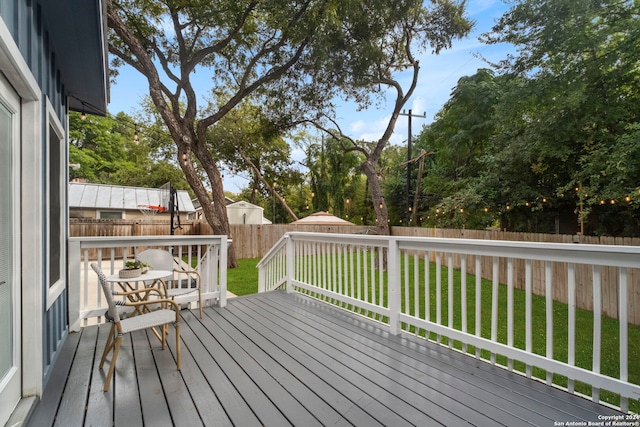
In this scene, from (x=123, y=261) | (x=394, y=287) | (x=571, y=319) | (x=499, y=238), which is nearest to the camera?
(x=571, y=319)

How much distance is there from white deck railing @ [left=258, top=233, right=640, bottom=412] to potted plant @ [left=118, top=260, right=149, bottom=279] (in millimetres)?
2080

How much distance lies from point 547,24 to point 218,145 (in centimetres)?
1537

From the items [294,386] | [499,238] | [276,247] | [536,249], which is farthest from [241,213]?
[536,249]

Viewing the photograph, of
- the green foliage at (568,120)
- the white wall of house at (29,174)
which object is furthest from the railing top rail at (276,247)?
the green foliage at (568,120)

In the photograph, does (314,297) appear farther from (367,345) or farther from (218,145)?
(218,145)

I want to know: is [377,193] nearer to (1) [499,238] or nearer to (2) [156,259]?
(1) [499,238]

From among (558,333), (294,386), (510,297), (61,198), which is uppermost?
(61,198)

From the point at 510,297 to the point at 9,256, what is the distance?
3.18 m

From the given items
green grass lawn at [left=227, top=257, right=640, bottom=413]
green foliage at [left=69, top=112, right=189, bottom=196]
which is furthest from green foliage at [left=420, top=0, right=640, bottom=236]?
green foliage at [left=69, top=112, right=189, bottom=196]

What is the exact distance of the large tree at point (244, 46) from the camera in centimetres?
761

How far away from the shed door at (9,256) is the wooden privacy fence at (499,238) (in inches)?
199

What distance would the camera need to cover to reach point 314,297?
4621 mm

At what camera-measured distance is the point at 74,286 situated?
3.30m

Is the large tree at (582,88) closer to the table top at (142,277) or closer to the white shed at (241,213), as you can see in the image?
the table top at (142,277)
